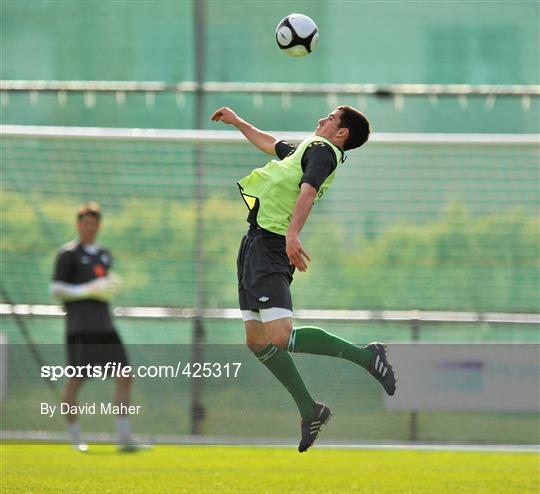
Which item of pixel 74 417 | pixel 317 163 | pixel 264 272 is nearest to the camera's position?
pixel 317 163

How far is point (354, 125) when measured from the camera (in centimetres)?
767

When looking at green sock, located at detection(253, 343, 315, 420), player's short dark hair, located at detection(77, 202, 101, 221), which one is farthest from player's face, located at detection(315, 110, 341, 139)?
player's short dark hair, located at detection(77, 202, 101, 221)

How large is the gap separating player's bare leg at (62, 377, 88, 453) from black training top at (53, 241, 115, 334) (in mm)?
436

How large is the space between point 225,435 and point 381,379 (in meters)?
3.53

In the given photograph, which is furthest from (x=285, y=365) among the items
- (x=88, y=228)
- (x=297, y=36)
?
(x=88, y=228)

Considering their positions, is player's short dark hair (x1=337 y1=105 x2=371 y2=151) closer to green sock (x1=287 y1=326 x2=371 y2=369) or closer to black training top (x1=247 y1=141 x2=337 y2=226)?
black training top (x1=247 y1=141 x2=337 y2=226)

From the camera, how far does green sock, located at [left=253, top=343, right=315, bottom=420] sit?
7.66m

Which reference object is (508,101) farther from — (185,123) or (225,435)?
(225,435)

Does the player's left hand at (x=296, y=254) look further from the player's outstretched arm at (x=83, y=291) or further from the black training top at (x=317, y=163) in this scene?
the player's outstretched arm at (x=83, y=291)

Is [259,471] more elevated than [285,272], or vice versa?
[285,272]

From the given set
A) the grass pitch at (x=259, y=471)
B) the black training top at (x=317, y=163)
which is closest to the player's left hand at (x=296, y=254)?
the black training top at (x=317, y=163)

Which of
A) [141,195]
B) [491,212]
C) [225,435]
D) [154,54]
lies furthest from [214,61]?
[225,435]

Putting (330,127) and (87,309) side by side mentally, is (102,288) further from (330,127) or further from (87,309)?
(330,127)

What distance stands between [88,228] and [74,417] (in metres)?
1.59
